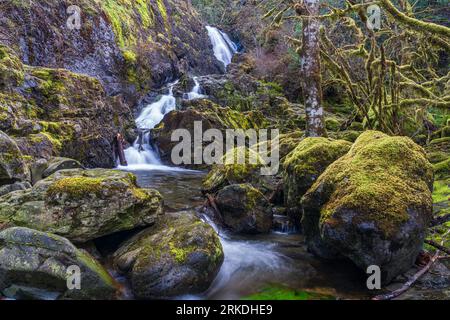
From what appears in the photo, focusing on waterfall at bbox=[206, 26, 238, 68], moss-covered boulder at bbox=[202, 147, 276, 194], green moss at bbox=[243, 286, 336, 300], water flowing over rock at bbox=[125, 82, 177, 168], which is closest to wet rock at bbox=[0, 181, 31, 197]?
moss-covered boulder at bbox=[202, 147, 276, 194]

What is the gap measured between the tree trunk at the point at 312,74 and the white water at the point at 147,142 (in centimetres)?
786

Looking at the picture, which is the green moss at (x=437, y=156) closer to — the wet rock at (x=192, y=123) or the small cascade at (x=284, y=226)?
the small cascade at (x=284, y=226)

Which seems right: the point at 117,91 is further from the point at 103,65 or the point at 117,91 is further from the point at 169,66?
the point at 169,66

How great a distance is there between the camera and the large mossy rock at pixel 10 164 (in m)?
6.39

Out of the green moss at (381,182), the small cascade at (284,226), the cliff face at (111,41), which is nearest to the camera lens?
the green moss at (381,182)

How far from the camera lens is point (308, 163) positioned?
6.80m

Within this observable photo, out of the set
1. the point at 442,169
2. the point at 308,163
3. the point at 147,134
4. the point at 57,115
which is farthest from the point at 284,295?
the point at 147,134

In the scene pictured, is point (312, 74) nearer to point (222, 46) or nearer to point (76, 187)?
point (76, 187)

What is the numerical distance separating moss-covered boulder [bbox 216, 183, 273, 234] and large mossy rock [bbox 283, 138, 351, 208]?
1.91ft

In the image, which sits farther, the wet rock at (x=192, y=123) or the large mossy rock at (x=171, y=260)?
the wet rock at (x=192, y=123)

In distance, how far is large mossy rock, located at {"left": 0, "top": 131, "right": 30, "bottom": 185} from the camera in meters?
6.39

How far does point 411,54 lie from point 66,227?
10076 mm

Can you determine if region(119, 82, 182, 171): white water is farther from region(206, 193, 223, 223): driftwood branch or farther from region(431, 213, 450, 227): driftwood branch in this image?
region(431, 213, 450, 227): driftwood branch

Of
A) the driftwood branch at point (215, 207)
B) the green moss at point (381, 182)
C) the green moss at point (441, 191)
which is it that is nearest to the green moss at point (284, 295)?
the green moss at point (381, 182)
